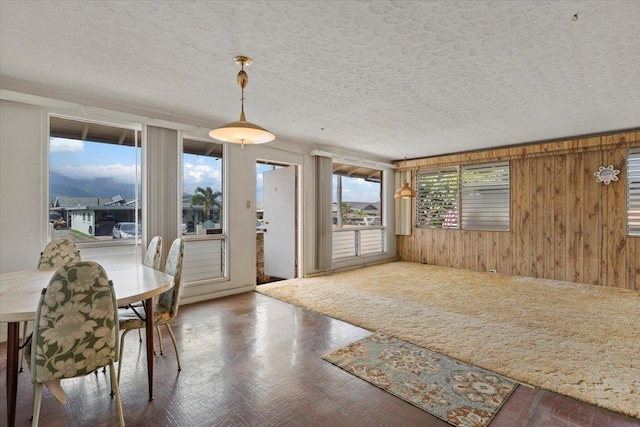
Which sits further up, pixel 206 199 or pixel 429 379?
pixel 206 199

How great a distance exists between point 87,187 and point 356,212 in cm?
497

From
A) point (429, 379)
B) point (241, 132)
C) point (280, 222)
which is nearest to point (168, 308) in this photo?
point (241, 132)

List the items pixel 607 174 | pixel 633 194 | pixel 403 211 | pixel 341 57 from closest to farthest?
pixel 341 57 → pixel 633 194 → pixel 607 174 → pixel 403 211

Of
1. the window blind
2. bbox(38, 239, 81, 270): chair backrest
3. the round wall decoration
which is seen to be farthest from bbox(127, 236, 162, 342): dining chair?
the round wall decoration

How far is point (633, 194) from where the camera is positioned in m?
4.84

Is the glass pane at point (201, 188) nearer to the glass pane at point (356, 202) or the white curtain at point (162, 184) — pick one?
the white curtain at point (162, 184)

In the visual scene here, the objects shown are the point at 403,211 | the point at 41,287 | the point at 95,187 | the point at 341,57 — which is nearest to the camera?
the point at 41,287

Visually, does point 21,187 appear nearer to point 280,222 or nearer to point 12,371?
point 12,371

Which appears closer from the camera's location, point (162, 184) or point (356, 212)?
point (162, 184)

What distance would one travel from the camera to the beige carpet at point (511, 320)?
2.39 m

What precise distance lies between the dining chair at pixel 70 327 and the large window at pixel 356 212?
5.08 m

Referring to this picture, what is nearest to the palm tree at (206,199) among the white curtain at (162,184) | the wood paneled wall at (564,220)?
the white curtain at (162,184)

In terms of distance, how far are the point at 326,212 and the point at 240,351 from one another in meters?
3.50

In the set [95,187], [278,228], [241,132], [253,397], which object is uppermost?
[241,132]
